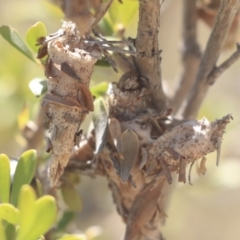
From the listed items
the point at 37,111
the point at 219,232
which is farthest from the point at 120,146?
the point at 219,232

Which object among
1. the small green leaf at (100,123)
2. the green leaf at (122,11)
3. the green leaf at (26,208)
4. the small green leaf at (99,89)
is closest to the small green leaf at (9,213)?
the green leaf at (26,208)

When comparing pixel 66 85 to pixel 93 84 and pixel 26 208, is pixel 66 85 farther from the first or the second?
pixel 93 84

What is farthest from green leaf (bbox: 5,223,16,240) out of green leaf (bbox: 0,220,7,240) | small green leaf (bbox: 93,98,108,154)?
small green leaf (bbox: 93,98,108,154)

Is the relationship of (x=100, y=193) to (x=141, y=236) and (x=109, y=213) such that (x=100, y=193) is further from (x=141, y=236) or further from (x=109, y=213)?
(x=141, y=236)

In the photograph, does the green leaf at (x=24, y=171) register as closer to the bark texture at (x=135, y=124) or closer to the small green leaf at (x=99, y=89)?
the bark texture at (x=135, y=124)

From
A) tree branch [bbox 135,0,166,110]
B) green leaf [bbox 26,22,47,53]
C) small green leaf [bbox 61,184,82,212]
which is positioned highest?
green leaf [bbox 26,22,47,53]

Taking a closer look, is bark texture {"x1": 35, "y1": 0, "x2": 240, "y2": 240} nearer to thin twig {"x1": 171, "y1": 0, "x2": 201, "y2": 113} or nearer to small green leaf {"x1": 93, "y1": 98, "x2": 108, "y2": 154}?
small green leaf {"x1": 93, "y1": 98, "x2": 108, "y2": 154}
